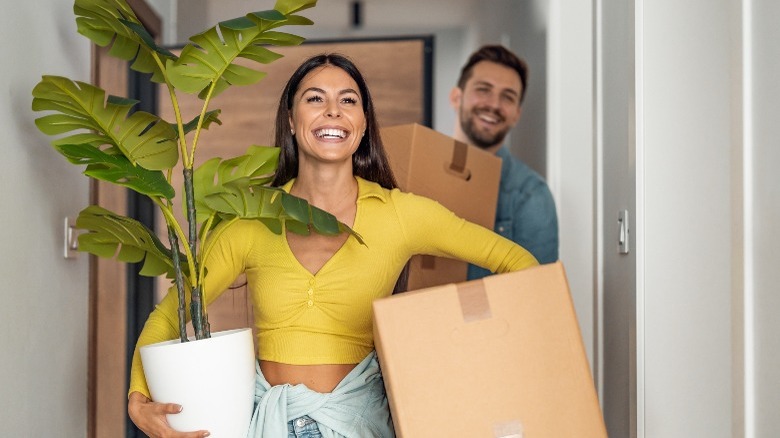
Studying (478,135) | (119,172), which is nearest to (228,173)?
(119,172)

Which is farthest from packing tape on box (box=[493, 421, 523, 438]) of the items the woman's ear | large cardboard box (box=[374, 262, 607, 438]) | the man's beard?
the woman's ear

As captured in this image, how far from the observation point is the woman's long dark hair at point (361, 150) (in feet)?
6.18

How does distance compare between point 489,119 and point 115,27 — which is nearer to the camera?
point 115,27

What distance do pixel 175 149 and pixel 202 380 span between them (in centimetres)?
44

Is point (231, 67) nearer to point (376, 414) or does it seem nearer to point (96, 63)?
point (376, 414)

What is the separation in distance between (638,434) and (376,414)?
2.00 feet

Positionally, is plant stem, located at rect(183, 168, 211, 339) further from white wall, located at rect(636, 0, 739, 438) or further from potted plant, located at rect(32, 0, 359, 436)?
white wall, located at rect(636, 0, 739, 438)

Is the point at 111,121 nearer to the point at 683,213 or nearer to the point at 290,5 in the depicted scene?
the point at 290,5

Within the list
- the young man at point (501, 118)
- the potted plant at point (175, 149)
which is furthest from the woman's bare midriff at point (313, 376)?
the young man at point (501, 118)

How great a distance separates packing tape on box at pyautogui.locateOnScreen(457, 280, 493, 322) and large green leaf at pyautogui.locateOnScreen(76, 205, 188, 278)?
1.75 ft

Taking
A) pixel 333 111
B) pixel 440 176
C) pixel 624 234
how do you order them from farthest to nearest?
pixel 440 176
pixel 624 234
pixel 333 111

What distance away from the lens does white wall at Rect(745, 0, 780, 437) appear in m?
1.47

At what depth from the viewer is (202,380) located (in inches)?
58.2

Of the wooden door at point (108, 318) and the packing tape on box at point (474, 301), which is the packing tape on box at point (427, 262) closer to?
the packing tape on box at point (474, 301)
